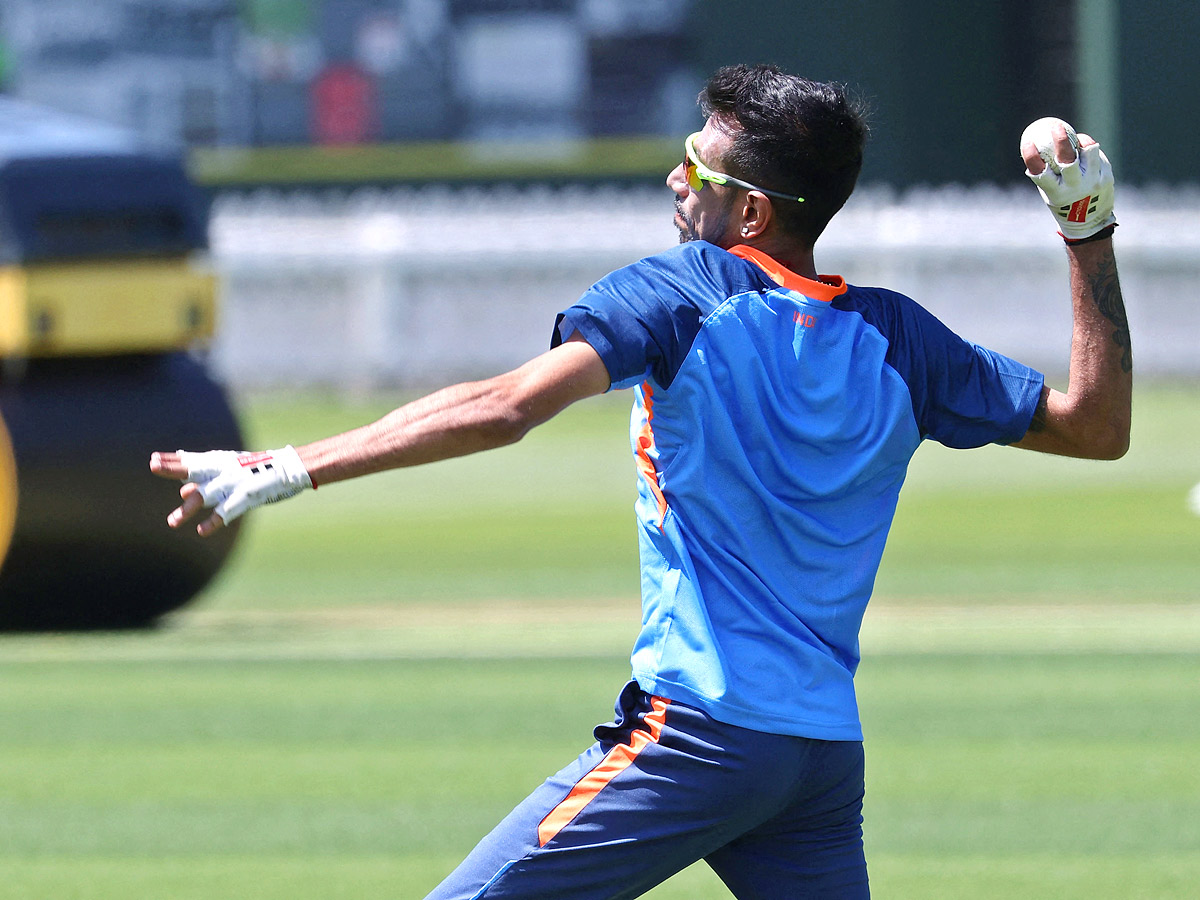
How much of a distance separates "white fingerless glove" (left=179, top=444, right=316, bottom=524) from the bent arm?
4.47 feet

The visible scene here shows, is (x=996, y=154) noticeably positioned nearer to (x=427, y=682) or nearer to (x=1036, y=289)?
(x=1036, y=289)

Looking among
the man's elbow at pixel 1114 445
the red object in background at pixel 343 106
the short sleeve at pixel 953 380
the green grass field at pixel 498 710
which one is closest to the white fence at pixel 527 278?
the red object in background at pixel 343 106

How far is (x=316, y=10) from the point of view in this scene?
29.4m

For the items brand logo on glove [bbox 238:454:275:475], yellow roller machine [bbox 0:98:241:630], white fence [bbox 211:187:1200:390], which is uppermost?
brand logo on glove [bbox 238:454:275:475]

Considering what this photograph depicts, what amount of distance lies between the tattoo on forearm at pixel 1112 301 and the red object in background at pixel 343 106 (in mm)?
25916

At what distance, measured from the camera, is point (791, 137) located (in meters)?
3.94

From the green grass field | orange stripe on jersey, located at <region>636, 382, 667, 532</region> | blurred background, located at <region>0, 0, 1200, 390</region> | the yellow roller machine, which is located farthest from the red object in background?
orange stripe on jersey, located at <region>636, 382, 667, 532</region>

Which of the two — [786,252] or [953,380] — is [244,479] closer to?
[786,252]

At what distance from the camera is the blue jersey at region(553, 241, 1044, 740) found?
3836 mm

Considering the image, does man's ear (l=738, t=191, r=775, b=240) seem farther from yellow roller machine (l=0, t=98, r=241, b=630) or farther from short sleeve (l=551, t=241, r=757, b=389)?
yellow roller machine (l=0, t=98, r=241, b=630)

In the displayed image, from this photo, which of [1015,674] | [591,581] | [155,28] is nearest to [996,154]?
[155,28]

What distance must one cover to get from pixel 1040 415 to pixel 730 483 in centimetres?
70

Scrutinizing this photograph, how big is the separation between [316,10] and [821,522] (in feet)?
86.6

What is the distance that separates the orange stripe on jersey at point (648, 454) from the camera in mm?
3914
